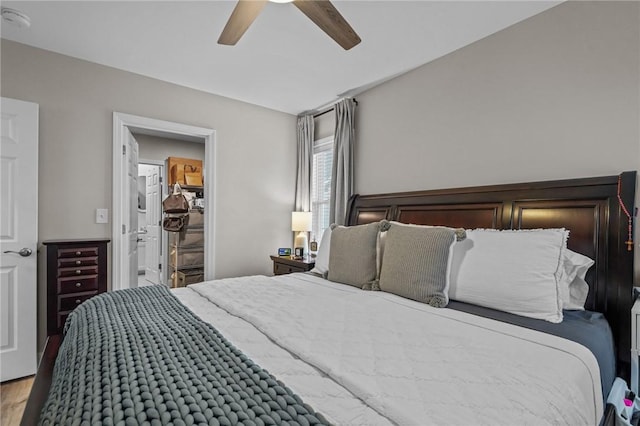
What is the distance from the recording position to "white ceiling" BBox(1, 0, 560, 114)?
2.13 meters

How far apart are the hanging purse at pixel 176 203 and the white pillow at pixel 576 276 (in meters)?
4.74

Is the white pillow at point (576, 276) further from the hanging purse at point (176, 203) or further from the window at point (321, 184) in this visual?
the hanging purse at point (176, 203)

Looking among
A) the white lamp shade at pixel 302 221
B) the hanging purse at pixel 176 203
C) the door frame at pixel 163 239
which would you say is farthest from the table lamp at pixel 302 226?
the door frame at pixel 163 239

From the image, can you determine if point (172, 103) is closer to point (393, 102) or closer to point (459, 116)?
point (393, 102)

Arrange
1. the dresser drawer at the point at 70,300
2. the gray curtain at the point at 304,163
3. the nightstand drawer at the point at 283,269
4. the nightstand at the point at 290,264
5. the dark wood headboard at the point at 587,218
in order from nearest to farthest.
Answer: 1. the dark wood headboard at the point at 587,218
2. the dresser drawer at the point at 70,300
3. the nightstand at the point at 290,264
4. the nightstand drawer at the point at 283,269
5. the gray curtain at the point at 304,163

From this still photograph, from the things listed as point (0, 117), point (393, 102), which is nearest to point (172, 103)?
point (0, 117)

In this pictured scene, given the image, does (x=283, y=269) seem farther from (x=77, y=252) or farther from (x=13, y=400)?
(x=13, y=400)

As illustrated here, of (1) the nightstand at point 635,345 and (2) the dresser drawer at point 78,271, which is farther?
(2) the dresser drawer at point 78,271

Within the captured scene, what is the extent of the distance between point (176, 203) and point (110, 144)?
6.86 ft

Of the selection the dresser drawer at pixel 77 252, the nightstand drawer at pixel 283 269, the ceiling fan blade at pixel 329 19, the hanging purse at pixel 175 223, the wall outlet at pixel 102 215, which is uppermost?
the ceiling fan blade at pixel 329 19

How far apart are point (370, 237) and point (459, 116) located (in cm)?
126

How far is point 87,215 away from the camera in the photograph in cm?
287

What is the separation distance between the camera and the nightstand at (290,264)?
3.28 meters

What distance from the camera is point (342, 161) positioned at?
11.6 feet
